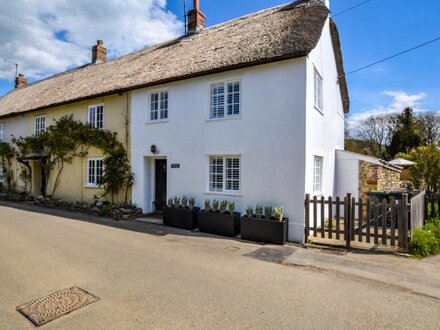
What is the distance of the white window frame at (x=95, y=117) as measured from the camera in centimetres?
1453

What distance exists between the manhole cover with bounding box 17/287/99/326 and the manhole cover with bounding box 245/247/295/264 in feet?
12.7

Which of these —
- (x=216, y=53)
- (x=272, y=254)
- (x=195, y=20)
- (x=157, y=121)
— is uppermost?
(x=195, y=20)

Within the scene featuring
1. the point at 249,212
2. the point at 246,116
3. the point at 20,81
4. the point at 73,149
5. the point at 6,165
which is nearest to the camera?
the point at 249,212

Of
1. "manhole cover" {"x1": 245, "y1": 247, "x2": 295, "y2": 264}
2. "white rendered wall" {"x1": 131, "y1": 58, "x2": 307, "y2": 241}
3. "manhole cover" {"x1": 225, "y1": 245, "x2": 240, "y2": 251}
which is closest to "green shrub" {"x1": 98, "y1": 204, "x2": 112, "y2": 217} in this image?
"white rendered wall" {"x1": 131, "y1": 58, "x2": 307, "y2": 241}

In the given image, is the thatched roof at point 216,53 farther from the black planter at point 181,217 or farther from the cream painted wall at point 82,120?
the black planter at point 181,217

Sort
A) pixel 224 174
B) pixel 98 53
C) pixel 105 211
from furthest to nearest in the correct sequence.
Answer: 1. pixel 98 53
2. pixel 105 211
3. pixel 224 174

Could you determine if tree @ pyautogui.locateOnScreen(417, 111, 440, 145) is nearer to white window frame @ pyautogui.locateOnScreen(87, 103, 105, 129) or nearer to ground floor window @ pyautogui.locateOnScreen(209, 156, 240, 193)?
ground floor window @ pyautogui.locateOnScreen(209, 156, 240, 193)

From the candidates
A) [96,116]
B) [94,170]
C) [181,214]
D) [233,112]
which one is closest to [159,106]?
[233,112]

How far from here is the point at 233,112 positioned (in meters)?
10.2

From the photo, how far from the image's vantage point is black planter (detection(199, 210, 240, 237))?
30.2 ft

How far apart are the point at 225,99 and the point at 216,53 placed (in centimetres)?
218

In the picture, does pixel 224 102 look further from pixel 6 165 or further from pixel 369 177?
pixel 6 165

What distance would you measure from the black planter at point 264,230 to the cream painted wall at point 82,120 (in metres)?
7.08

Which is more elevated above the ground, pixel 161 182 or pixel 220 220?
pixel 161 182
